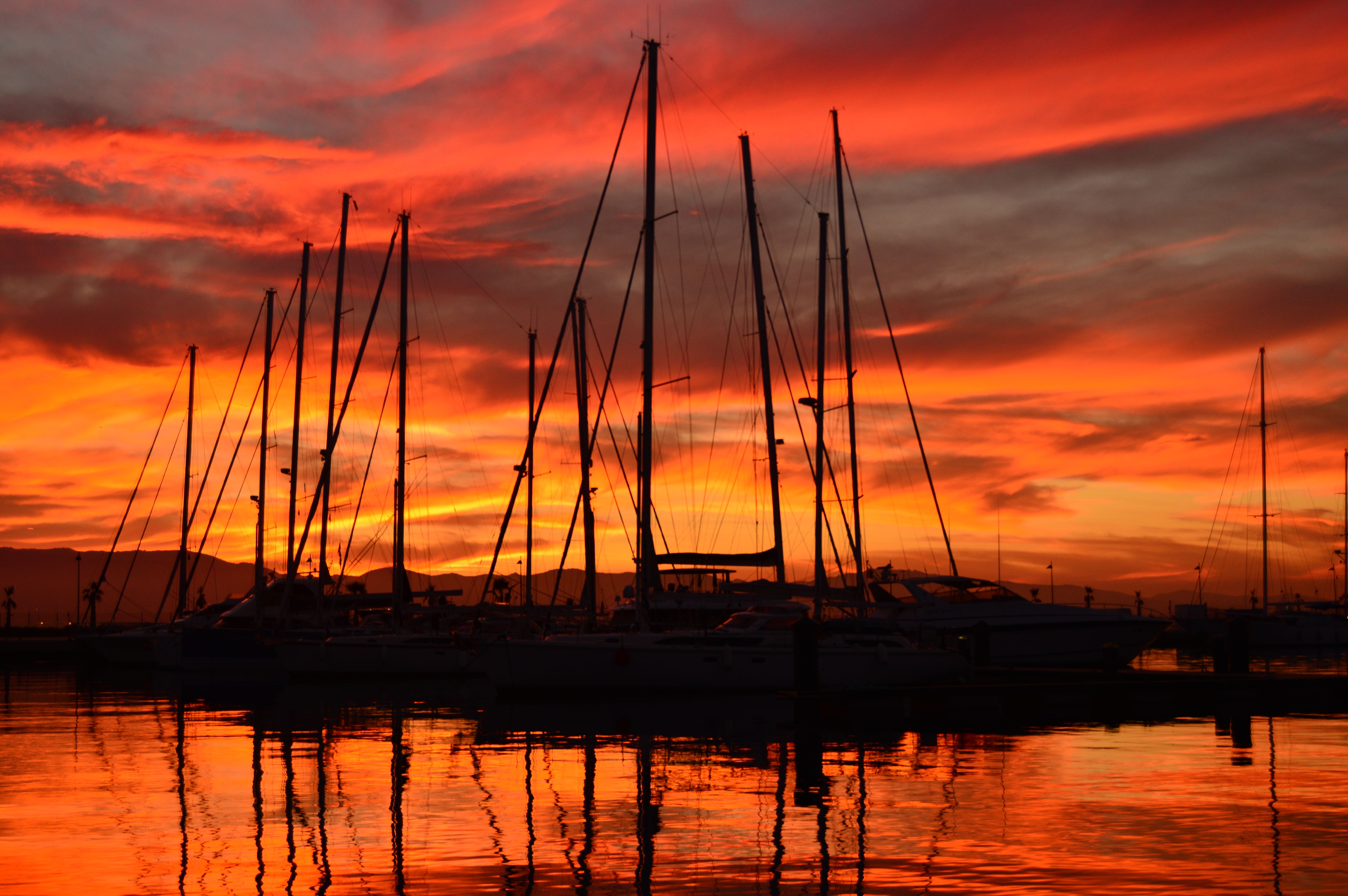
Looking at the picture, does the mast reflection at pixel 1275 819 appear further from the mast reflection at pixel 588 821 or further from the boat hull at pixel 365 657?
the boat hull at pixel 365 657

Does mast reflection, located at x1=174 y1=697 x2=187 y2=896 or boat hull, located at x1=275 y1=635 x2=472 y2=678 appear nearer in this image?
mast reflection, located at x1=174 y1=697 x2=187 y2=896

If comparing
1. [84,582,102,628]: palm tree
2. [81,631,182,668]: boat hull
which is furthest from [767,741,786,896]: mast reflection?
[84,582,102,628]: palm tree

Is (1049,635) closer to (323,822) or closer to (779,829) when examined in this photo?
(779,829)

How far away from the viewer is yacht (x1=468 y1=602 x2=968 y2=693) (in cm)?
3384

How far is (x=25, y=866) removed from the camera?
13.3 m

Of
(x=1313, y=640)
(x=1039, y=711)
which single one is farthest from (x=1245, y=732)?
(x=1313, y=640)

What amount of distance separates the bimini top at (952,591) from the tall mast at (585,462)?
405 inches

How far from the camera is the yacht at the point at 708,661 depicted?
33.8 meters

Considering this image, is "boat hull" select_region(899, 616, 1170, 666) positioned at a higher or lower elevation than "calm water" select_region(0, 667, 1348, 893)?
higher

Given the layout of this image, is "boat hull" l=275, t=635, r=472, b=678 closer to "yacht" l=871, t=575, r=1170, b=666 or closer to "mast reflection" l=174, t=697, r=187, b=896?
"mast reflection" l=174, t=697, r=187, b=896

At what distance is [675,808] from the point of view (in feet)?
54.9

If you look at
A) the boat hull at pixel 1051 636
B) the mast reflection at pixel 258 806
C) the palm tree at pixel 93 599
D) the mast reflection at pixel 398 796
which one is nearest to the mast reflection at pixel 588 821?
the mast reflection at pixel 398 796

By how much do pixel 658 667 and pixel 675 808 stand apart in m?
17.2

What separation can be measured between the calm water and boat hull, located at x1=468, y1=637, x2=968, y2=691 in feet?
14.5
